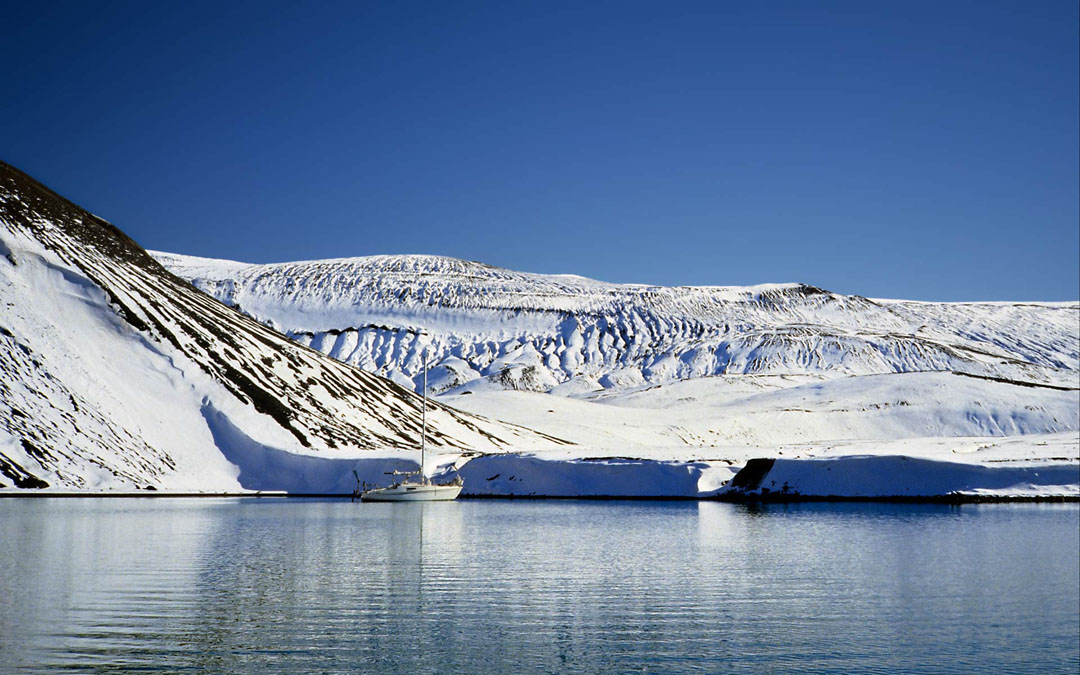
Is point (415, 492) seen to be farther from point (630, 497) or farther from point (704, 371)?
point (704, 371)

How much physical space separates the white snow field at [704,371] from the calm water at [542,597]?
16.9 meters

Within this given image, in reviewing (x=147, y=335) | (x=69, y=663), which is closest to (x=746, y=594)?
(x=69, y=663)

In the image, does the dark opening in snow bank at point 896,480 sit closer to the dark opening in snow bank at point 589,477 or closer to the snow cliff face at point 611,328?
the dark opening in snow bank at point 589,477

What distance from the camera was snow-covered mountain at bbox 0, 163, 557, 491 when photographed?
5481 cm

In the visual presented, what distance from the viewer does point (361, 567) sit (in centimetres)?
2419

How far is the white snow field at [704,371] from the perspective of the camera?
52.6 m

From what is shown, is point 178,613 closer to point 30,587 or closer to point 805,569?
point 30,587

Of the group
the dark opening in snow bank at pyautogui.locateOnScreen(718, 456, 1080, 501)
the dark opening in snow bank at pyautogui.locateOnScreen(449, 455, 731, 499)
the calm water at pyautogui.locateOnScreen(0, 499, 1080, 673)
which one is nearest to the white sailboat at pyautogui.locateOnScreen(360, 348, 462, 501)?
the dark opening in snow bank at pyautogui.locateOnScreen(449, 455, 731, 499)

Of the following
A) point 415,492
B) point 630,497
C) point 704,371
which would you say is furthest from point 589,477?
point 704,371

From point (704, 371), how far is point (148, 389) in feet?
320

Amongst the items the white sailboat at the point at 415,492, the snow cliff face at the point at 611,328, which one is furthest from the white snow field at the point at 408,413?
the white sailboat at the point at 415,492

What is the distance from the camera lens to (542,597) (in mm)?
19703

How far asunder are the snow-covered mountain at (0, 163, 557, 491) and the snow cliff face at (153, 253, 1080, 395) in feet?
191

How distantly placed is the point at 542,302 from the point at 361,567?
155 meters
